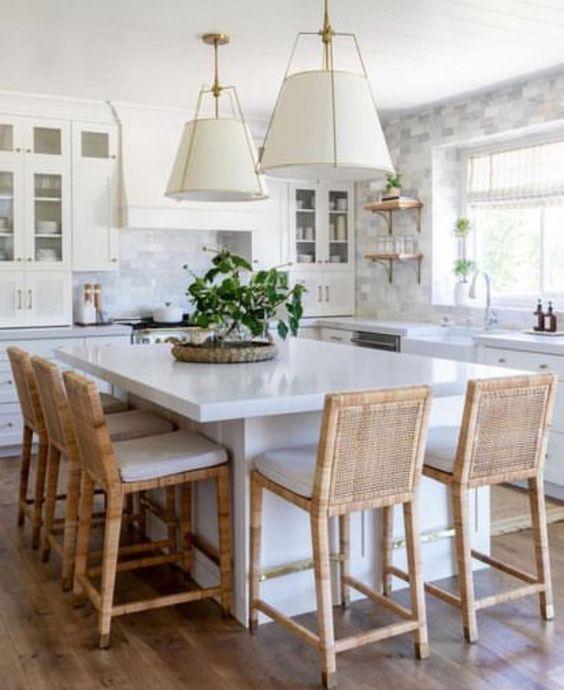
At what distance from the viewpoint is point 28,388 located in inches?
147

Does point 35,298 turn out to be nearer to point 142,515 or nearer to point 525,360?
point 142,515

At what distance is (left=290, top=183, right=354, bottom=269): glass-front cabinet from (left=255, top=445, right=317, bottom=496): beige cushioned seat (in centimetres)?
436

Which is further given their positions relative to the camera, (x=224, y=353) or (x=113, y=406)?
(x=113, y=406)

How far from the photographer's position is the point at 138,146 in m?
6.21

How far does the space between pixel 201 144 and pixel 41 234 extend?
8.88ft

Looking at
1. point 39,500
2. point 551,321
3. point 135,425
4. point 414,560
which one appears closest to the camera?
point 414,560

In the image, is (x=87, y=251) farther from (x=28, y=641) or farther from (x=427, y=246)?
(x=28, y=641)

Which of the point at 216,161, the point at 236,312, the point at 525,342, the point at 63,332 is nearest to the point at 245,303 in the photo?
the point at 236,312

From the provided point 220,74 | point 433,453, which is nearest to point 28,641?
point 433,453

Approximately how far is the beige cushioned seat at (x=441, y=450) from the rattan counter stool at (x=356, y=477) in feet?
0.67

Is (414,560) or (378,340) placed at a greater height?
(378,340)

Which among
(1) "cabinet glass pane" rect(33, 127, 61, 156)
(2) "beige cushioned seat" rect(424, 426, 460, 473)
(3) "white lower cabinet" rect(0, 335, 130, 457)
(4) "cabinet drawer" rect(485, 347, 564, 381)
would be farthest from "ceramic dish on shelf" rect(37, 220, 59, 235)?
(2) "beige cushioned seat" rect(424, 426, 460, 473)

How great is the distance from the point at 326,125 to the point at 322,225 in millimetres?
4349

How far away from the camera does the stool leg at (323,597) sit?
8.10ft
